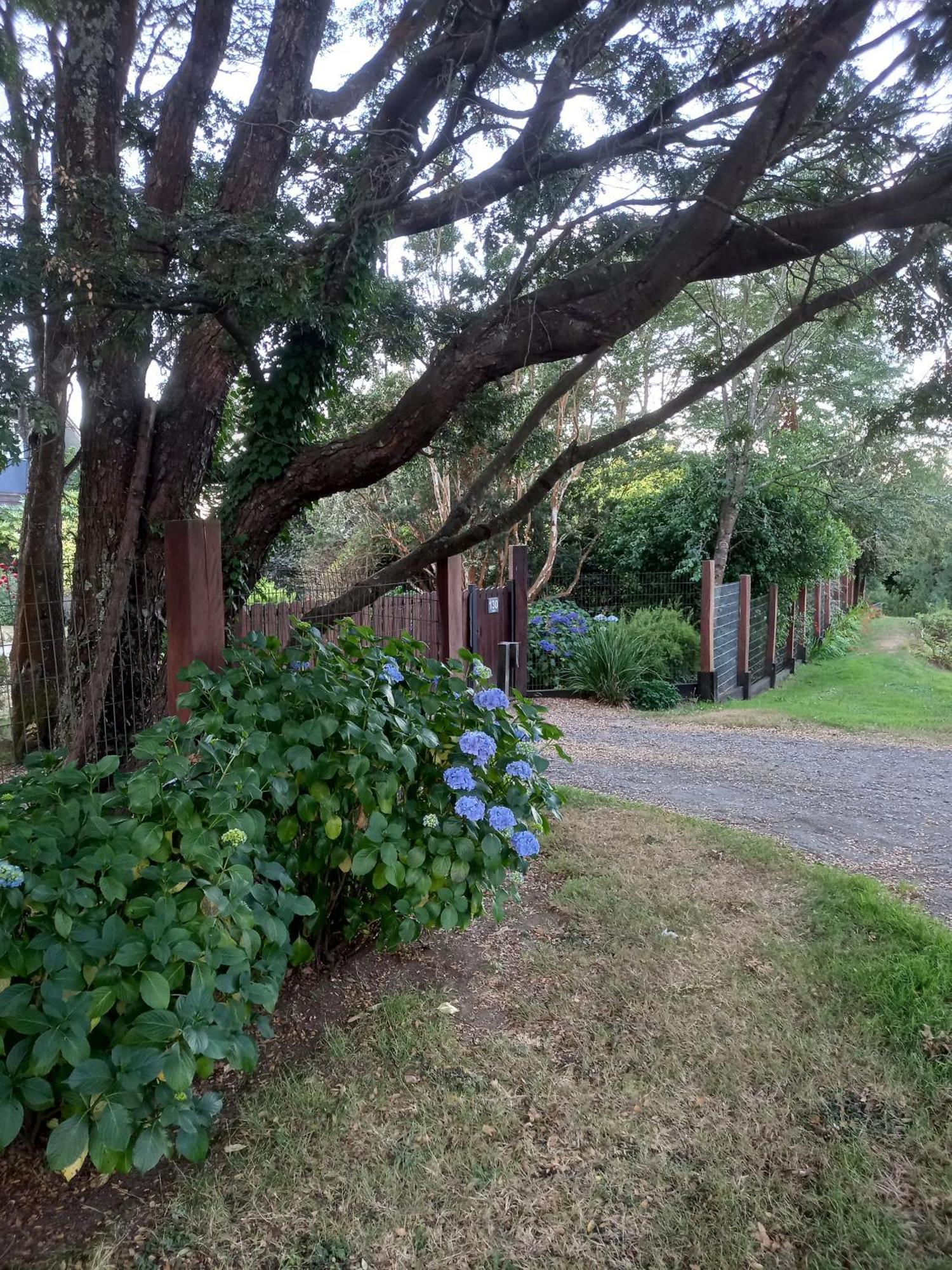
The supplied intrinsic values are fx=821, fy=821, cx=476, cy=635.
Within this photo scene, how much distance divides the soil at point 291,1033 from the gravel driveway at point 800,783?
201 centimetres

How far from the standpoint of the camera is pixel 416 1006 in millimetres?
2861

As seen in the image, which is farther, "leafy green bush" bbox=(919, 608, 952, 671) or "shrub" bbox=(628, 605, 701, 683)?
"leafy green bush" bbox=(919, 608, 952, 671)

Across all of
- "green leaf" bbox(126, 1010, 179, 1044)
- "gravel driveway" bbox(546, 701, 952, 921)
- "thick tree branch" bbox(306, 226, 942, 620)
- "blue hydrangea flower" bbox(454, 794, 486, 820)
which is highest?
"thick tree branch" bbox(306, 226, 942, 620)

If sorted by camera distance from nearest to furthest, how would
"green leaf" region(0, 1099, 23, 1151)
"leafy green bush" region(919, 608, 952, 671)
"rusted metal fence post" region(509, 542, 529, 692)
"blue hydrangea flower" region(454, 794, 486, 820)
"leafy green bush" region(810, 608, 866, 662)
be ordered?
"green leaf" region(0, 1099, 23, 1151) < "blue hydrangea flower" region(454, 794, 486, 820) < "rusted metal fence post" region(509, 542, 529, 692) < "leafy green bush" region(810, 608, 866, 662) < "leafy green bush" region(919, 608, 952, 671)

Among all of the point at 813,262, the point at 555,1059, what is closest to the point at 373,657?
the point at 555,1059

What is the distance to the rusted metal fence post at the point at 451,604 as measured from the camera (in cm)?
477

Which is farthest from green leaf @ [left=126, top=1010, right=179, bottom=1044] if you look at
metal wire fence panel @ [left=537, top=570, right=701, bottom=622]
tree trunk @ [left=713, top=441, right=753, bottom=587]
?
tree trunk @ [left=713, top=441, right=753, bottom=587]

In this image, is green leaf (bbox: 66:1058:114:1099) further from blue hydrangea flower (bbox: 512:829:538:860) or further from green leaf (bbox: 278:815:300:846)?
blue hydrangea flower (bbox: 512:829:538:860)

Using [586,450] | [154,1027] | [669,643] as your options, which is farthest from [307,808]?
[669,643]

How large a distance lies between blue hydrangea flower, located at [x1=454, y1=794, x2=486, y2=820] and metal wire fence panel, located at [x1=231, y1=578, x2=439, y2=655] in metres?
1.92

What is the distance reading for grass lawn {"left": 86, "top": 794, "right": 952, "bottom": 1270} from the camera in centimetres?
194

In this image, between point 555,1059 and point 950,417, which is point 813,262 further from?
point 555,1059

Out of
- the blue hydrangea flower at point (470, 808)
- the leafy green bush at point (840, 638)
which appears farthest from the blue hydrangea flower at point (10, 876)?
the leafy green bush at point (840, 638)

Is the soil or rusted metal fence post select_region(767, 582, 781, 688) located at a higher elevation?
rusted metal fence post select_region(767, 582, 781, 688)
